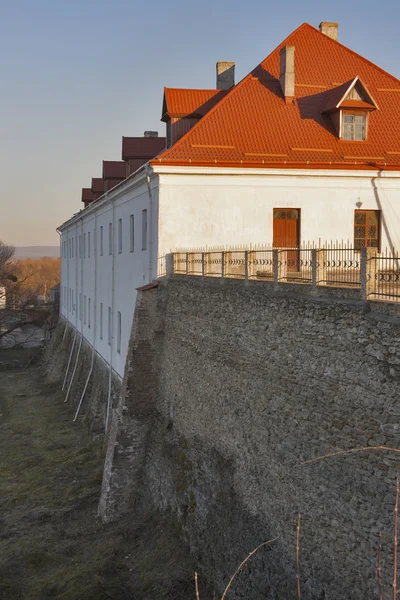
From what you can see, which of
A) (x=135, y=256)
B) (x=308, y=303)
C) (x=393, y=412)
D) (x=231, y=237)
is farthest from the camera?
(x=135, y=256)

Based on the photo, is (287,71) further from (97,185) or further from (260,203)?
(97,185)

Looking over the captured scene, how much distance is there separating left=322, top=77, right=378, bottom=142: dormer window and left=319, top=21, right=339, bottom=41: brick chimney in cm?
510

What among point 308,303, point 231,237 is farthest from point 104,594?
point 231,237

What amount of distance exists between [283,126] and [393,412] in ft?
44.5

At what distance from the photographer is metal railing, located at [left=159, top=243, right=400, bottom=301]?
337 inches

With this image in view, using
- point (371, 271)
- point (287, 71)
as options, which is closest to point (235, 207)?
point (287, 71)

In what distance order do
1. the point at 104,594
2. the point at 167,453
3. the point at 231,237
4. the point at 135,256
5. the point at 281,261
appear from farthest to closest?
1. the point at 135,256
2. the point at 231,237
3. the point at 167,453
4. the point at 104,594
5. the point at 281,261

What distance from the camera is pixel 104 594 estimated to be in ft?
40.7

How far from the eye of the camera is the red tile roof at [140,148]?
78.6 ft

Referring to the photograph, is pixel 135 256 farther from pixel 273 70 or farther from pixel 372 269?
pixel 372 269

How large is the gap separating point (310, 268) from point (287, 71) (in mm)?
10997

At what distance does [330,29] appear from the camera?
78.0ft

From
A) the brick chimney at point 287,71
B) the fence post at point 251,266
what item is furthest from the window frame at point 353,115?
the fence post at point 251,266

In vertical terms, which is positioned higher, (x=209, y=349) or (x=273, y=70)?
(x=273, y=70)
